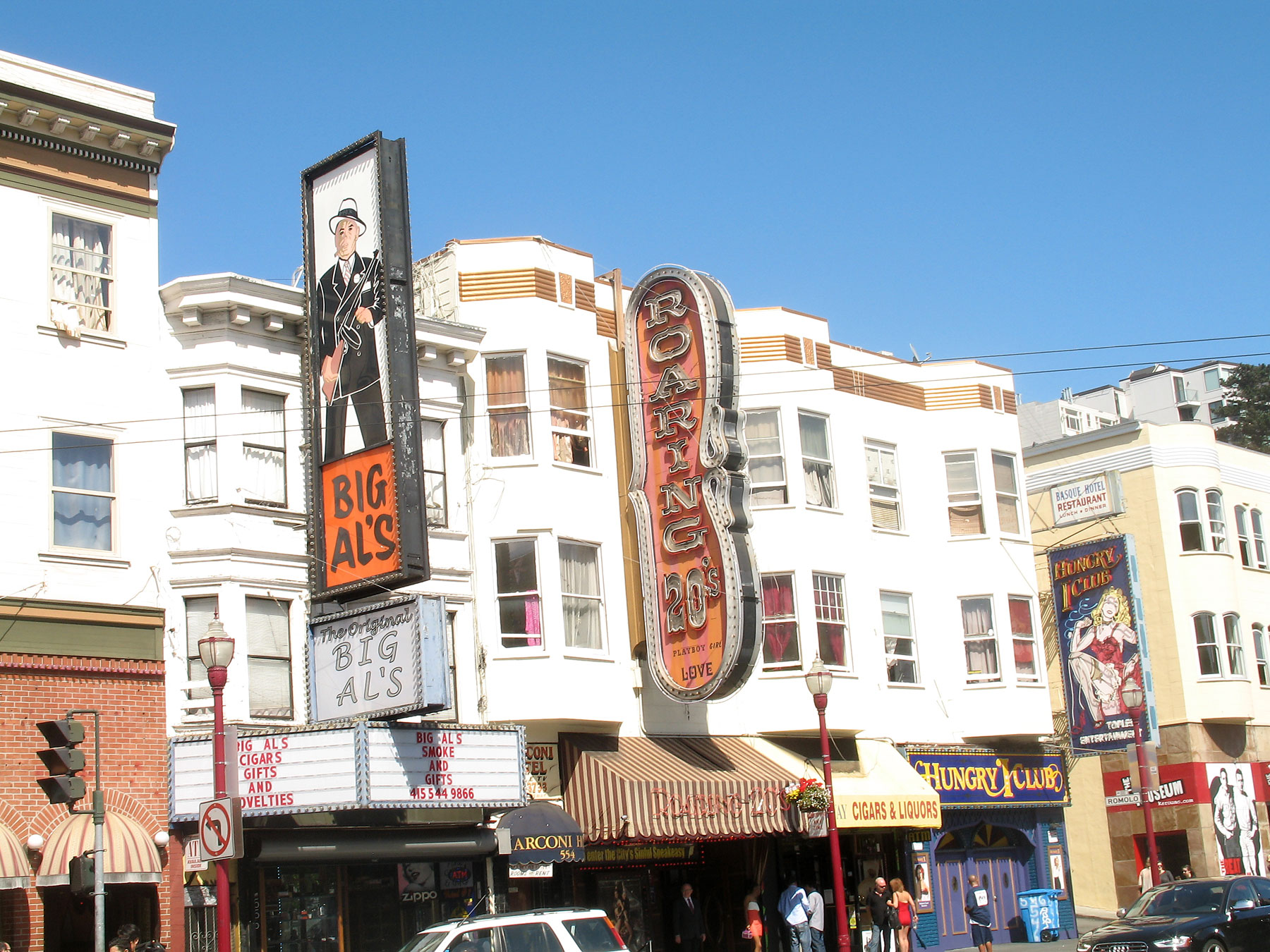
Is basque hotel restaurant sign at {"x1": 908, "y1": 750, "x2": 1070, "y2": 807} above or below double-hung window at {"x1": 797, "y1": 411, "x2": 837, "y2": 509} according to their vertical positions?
below

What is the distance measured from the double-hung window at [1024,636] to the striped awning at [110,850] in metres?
20.1

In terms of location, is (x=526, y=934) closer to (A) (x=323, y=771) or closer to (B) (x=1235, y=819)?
(A) (x=323, y=771)

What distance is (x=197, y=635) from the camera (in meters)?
23.0

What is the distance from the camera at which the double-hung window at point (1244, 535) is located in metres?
43.6

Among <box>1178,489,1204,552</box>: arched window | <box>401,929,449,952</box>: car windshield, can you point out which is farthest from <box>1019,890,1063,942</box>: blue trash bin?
<box>401,929,449,952</box>: car windshield

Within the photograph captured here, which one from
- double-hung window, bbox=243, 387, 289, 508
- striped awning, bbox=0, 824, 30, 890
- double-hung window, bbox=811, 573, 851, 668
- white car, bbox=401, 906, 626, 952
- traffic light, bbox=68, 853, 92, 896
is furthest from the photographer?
double-hung window, bbox=811, 573, 851, 668

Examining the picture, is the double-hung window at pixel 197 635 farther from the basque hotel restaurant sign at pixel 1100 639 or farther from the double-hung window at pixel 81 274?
the basque hotel restaurant sign at pixel 1100 639

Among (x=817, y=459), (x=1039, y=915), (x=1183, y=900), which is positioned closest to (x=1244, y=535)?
(x=1039, y=915)

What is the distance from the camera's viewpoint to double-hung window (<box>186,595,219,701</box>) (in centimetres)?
2267

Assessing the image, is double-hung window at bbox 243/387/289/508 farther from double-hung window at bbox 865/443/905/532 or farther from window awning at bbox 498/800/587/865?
double-hung window at bbox 865/443/905/532

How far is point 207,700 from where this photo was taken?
2252cm

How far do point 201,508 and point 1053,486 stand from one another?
27.0 meters

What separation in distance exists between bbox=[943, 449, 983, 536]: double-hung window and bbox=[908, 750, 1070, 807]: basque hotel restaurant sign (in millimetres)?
5144

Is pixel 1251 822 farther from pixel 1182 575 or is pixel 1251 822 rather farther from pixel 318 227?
pixel 318 227
